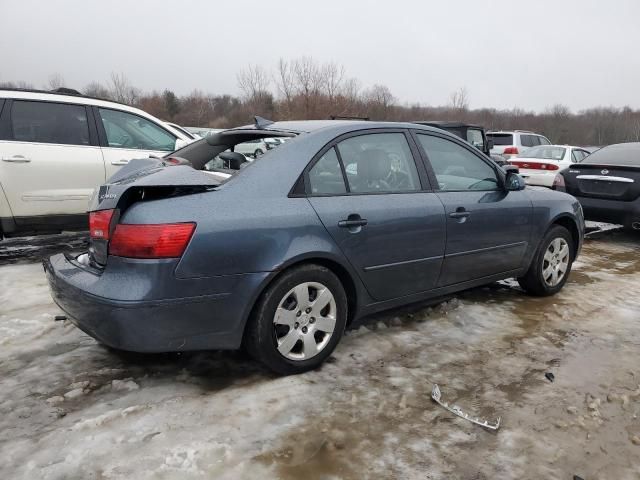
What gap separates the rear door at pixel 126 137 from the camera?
523cm

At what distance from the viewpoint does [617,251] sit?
21.4 ft

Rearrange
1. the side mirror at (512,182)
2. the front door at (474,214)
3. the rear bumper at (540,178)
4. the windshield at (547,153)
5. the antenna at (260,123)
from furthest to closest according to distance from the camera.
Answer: the windshield at (547,153)
the rear bumper at (540,178)
the side mirror at (512,182)
the front door at (474,214)
the antenna at (260,123)

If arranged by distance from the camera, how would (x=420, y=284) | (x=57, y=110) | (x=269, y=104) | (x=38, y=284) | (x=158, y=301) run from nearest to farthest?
(x=158, y=301), (x=420, y=284), (x=38, y=284), (x=57, y=110), (x=269, y=104)

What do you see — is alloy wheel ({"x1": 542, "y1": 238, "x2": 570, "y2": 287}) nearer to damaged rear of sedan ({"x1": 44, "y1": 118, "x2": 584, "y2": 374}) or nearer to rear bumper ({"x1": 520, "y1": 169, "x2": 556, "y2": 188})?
damaged rear of sedan ({"x1": 44, "y1": 118, "x2": 584, "y2": 374})

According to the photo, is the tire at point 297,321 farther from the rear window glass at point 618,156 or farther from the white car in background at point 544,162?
the white car in background at point 544,162

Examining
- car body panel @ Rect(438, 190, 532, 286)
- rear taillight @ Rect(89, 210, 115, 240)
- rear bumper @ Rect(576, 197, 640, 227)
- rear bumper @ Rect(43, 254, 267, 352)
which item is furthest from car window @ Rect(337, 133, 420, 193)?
rear bumper @ Rect(576, 197, 640, 227)

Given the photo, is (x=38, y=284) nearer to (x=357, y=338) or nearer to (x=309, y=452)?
(x=357, y=338)

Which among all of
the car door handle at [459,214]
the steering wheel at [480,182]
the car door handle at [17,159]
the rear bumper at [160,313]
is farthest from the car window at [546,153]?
the rear bumper at [160,313]

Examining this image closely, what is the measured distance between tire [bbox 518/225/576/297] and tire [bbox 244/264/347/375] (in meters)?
2.15

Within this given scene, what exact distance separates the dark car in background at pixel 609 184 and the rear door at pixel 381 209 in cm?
444

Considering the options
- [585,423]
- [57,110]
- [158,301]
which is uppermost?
[57,110]

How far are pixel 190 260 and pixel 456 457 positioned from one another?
1505 mm

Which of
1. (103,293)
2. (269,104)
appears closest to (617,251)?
(103,293)

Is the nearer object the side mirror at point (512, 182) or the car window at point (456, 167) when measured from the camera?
the car window at point (456, 167)
